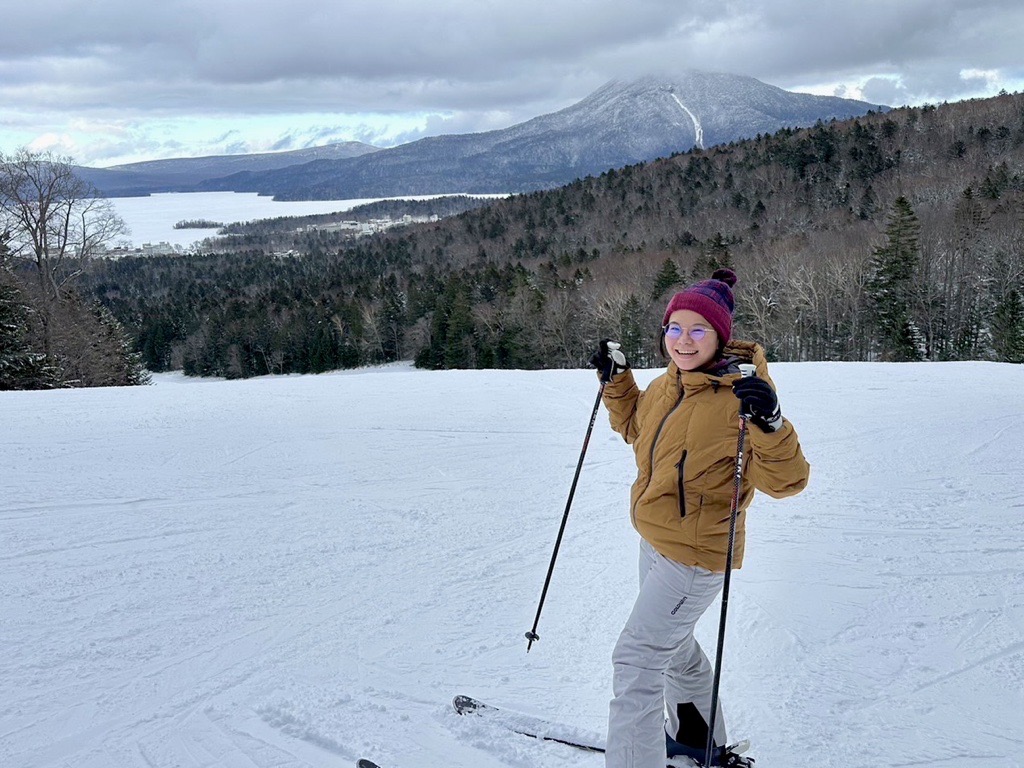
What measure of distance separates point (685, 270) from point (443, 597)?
173 ft

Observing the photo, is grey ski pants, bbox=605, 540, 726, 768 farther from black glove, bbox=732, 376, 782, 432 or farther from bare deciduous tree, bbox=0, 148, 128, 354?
bare deciduous tree, bbox=0, 148, 128, 354

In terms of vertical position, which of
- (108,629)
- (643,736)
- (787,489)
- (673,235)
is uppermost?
(673,235)

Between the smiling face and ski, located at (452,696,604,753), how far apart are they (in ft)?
6.26

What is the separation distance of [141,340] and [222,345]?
690 inches

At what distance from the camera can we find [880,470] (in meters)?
7.34

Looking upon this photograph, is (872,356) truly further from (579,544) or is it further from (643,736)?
(643,736)

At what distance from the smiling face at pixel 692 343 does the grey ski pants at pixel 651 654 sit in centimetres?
78

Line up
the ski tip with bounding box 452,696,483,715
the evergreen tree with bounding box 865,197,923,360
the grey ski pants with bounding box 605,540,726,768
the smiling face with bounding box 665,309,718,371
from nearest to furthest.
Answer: the grey ski pants with bounding box 605,540,726,768
the smiling face with bounding box 665,309,718,371
the ski tip with bounding box 452,696,483,715
the evergreen tree with bounding box 865,197,923,360

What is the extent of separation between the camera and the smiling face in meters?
2.76

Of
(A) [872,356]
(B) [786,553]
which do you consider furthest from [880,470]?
(A) [872,356]

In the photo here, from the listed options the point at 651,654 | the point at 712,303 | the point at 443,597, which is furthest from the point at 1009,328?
the point at 651,654

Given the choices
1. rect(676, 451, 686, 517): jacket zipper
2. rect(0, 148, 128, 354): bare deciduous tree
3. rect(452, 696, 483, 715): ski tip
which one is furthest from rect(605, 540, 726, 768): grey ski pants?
rect(0, 148, 128, 354): bare deciduous tree

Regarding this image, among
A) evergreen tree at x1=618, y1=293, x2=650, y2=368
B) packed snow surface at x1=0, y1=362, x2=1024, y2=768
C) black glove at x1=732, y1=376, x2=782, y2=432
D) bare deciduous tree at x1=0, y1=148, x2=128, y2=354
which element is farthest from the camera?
evergreen tree at x1=618, y1=293, x2=650, y2=368

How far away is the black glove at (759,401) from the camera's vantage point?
92.7 inches
